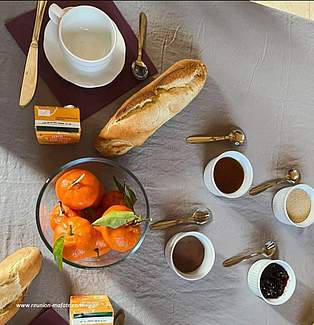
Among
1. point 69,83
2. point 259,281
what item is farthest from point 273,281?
→ point 69,83

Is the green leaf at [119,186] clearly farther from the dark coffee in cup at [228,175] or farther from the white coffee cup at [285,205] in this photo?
the white coffee cup at [285,205]

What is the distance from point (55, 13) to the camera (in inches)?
42.1

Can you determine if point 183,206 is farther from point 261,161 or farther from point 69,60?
point 69,60

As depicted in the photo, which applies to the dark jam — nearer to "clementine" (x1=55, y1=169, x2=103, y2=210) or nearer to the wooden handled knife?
"clementine" (x1=55, y1=169, x2=103, y2=210)

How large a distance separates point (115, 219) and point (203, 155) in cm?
27

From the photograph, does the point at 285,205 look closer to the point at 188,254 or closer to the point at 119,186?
the point at 188,254

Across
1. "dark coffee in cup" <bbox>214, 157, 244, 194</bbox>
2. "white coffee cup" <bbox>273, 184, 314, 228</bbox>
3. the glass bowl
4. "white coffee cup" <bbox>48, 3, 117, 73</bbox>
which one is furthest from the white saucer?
"white coffee cup" <bbox>273, 184, 314, 228</bbox>

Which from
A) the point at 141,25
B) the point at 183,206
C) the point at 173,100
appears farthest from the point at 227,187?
the point at 141,25

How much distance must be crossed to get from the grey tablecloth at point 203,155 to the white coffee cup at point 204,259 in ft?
0.07

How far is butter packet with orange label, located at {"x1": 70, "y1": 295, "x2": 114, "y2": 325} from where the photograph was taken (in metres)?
0.99

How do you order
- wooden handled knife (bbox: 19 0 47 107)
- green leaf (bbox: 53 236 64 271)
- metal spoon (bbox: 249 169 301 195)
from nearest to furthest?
green leaf (bbox: 53 236 64 271) → wooden handled knife (bbox: 19 0 47 107) → metal spoon (bbox: 249 169 301 195)

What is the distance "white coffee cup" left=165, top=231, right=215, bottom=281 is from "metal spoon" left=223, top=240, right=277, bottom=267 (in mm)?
48

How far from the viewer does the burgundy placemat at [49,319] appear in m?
1.03

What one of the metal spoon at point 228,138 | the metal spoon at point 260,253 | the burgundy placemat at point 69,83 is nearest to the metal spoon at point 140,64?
the burgundy placemat at point 69,83
